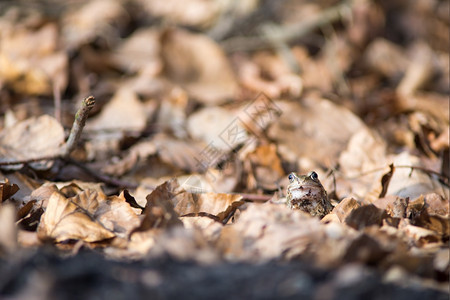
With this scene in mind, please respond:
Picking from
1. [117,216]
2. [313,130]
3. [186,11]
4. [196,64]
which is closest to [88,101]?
[117,216]

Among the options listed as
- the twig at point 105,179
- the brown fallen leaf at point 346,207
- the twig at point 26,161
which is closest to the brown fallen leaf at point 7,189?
the twig at point 26,161

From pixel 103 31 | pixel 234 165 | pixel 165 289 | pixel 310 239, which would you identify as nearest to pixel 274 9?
pixel 103 31

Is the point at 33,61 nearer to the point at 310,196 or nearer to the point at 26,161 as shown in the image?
the point at 26,161

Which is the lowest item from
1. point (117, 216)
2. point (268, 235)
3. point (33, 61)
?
point (117, 216)

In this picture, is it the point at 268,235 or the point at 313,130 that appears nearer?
the point at 268,235

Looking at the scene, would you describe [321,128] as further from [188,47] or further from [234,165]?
[188,47]

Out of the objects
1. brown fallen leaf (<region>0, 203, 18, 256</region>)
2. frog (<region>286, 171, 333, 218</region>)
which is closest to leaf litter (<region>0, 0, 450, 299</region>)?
brown fallen leaf (<region>0, 203, 18, 256</region>)
